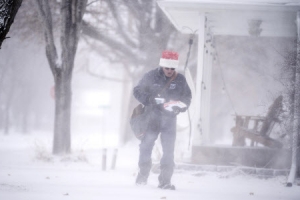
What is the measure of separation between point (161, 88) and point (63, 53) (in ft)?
19.4

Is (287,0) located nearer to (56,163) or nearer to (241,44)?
(56,163)

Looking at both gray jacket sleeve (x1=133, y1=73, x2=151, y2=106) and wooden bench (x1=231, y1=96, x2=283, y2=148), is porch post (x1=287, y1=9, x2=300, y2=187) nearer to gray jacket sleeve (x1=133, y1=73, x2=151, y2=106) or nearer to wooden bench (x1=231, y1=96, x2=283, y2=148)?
wooden bench (x1=231, y1=96, x2=283, y2=148)

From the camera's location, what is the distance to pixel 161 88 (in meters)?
6.03

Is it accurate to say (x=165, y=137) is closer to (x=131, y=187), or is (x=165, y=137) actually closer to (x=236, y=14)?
(x=131, y=187)

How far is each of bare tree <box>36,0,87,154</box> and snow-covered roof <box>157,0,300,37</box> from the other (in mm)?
2748

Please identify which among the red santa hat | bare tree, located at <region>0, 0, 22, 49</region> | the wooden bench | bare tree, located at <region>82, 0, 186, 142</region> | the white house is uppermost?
bare tree, located at <region>82, 0, 186, 142</region>

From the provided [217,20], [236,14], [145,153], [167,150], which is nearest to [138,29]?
[217,20]

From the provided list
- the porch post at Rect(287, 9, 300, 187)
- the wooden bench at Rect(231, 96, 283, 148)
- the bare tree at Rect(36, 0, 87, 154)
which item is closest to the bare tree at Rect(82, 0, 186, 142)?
the bare tree at Rect(36, 0, 87, 154)

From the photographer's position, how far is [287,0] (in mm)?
8266

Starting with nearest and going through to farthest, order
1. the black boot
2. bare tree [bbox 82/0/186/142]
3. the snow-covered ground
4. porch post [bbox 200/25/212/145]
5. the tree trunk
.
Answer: the snow-covered ground → the black boot → porch post [bbox 200/25/212/145] → the tree trunk → bare tree [bbox 82/0/186/142]

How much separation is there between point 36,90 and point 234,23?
96.4 feet

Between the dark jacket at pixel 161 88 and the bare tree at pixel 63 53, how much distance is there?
225 inches

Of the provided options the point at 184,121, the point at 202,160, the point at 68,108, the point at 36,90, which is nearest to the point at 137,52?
the point at 68,108

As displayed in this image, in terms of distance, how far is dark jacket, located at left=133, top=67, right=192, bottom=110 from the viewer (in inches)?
237
